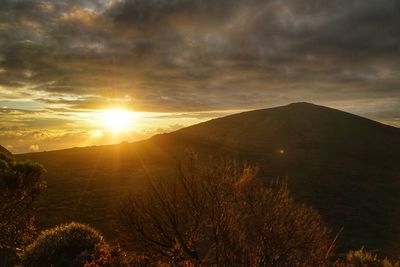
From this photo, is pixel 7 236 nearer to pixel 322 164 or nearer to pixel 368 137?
pixel 322 164

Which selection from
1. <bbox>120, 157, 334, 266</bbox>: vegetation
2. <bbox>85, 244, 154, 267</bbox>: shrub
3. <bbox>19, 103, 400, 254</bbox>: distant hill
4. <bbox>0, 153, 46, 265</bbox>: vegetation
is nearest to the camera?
<bbox>85, 244, 154, 267</bbox>: shrub

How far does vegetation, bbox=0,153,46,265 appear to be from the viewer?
2273cm

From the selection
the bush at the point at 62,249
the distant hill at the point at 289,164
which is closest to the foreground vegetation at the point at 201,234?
the bush at the point at 62,249

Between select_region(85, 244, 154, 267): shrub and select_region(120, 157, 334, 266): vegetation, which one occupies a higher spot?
select_region(120, 157, 334, 266): vegetation

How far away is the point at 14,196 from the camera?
23953mm

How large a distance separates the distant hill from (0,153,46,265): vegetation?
30.5 feet

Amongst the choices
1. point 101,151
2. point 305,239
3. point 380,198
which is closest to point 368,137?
point 380,198

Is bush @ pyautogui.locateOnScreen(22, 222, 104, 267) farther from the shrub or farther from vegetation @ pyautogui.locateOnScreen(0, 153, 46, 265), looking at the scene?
vegetation @ pyautogui.locateOnScreen(0, 153, 46, 265)

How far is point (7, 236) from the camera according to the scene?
24656 mm

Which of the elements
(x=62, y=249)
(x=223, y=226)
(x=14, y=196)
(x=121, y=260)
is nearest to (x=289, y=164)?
(x=14, y=196)

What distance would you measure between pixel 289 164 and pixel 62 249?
62201 mm

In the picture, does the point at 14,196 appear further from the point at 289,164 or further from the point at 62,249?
the point at 289,164

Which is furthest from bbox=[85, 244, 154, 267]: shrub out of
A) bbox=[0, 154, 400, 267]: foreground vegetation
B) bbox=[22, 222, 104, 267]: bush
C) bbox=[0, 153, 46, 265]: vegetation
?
bbox=[0, 153, 46, 265]: vegetation

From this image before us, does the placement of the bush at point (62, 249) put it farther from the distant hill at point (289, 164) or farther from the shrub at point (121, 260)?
the distant hill at point (289, 164)
